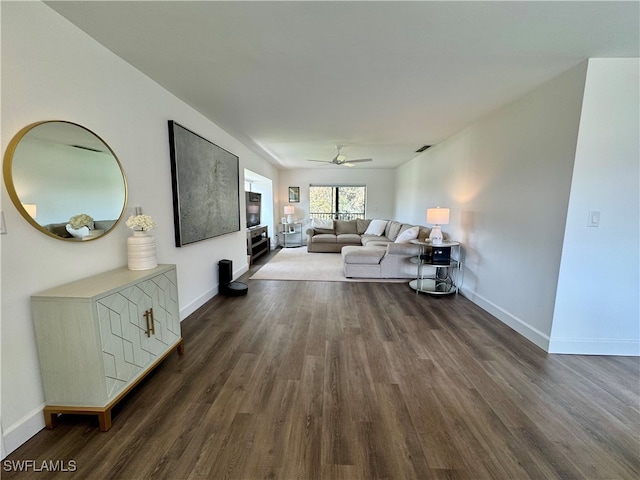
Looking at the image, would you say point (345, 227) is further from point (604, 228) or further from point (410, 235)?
point (604, 228)

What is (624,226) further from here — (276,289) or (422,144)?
(276,289)

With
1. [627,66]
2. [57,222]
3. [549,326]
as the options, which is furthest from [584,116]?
[57,222]

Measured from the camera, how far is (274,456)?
1305mm

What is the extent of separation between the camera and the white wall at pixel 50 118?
1304 millimetres

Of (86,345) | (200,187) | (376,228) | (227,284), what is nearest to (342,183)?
(376,228)

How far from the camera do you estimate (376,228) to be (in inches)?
275

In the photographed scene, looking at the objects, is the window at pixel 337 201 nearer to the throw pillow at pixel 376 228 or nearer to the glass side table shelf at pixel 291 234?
the glass side table shelf at pixel 291 234

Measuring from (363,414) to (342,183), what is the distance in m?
7.16

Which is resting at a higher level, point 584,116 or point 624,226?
point 584,116

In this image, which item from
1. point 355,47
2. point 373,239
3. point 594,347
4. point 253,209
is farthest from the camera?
point 373,239

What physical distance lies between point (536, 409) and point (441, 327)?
111 centimetres

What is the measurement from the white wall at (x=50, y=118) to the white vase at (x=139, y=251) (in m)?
0.15

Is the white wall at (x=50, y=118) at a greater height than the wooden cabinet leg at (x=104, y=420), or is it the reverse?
the white wall at (x=50, y=118)

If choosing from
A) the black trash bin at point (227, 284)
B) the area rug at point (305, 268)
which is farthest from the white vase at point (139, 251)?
the area rug at point (305, 268)
